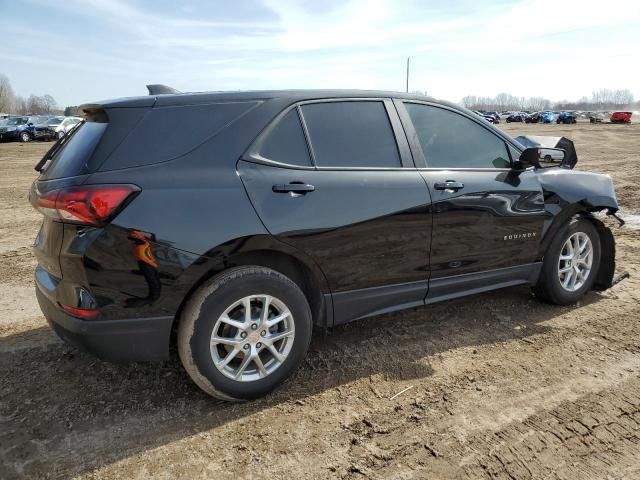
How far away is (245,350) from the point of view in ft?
9.39

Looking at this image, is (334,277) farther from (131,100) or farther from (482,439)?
(131,100)

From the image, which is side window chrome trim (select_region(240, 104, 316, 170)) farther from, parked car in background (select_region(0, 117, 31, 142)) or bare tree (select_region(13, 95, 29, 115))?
bare tree (select_region(13, 95, 29, 115))

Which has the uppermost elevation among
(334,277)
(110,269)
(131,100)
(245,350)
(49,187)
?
(131,100)

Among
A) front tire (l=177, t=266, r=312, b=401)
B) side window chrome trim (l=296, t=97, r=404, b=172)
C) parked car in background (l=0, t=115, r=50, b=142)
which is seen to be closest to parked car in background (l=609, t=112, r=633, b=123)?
parked car in background (l=0, t=115, r=50, b=142)

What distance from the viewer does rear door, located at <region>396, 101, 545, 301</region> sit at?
3541 mm

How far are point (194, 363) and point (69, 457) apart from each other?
2.41ft

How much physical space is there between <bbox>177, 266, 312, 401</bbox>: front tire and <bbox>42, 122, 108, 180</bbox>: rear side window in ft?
3.01

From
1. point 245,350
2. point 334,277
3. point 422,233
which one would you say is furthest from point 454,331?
point 245,350

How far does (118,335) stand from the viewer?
2605 millimetres

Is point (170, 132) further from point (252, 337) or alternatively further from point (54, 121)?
point (54, 121)

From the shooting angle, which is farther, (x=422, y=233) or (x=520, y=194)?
(x=520, y=194)

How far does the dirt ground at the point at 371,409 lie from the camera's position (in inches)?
95.9

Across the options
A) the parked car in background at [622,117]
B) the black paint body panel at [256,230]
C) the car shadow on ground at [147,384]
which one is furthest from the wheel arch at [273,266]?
the parked car in background at [622,117]

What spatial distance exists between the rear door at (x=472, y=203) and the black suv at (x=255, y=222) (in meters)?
0.01
